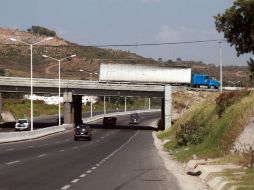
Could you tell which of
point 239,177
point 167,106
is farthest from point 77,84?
point 239,177

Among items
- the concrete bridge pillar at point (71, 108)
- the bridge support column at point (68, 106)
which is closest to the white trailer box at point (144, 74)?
the bridge support column at point (68, 106)

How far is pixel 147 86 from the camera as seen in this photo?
276 feet

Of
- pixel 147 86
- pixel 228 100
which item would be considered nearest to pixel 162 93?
pixel 147 86

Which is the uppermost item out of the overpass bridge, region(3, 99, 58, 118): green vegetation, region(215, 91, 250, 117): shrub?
the overpass bridge

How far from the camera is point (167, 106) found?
84.6 m

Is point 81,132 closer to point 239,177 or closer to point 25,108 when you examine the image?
point 239,177

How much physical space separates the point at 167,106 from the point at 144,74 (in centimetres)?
560

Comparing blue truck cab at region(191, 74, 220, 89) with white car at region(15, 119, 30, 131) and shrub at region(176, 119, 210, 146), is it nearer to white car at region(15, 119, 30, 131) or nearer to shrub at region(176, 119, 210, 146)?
white car at region(15, 119, 30, 131)

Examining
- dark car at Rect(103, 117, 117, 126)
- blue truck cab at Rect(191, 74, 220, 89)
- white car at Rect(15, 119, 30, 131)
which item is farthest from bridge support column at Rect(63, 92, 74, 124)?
blue truck cab at Rect(191, 74, 220, 89)

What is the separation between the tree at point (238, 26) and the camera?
138 feet

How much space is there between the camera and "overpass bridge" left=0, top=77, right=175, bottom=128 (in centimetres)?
8419

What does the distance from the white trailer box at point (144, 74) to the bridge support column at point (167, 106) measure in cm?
163

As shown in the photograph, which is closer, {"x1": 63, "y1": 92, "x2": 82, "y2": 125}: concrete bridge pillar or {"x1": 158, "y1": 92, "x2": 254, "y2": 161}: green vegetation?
{"x1": 158, "y1": 92, "x2": 254, "y2": 161}: green vegetation

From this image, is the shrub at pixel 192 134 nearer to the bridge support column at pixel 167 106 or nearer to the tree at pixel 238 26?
the tree at pixel 238 26
